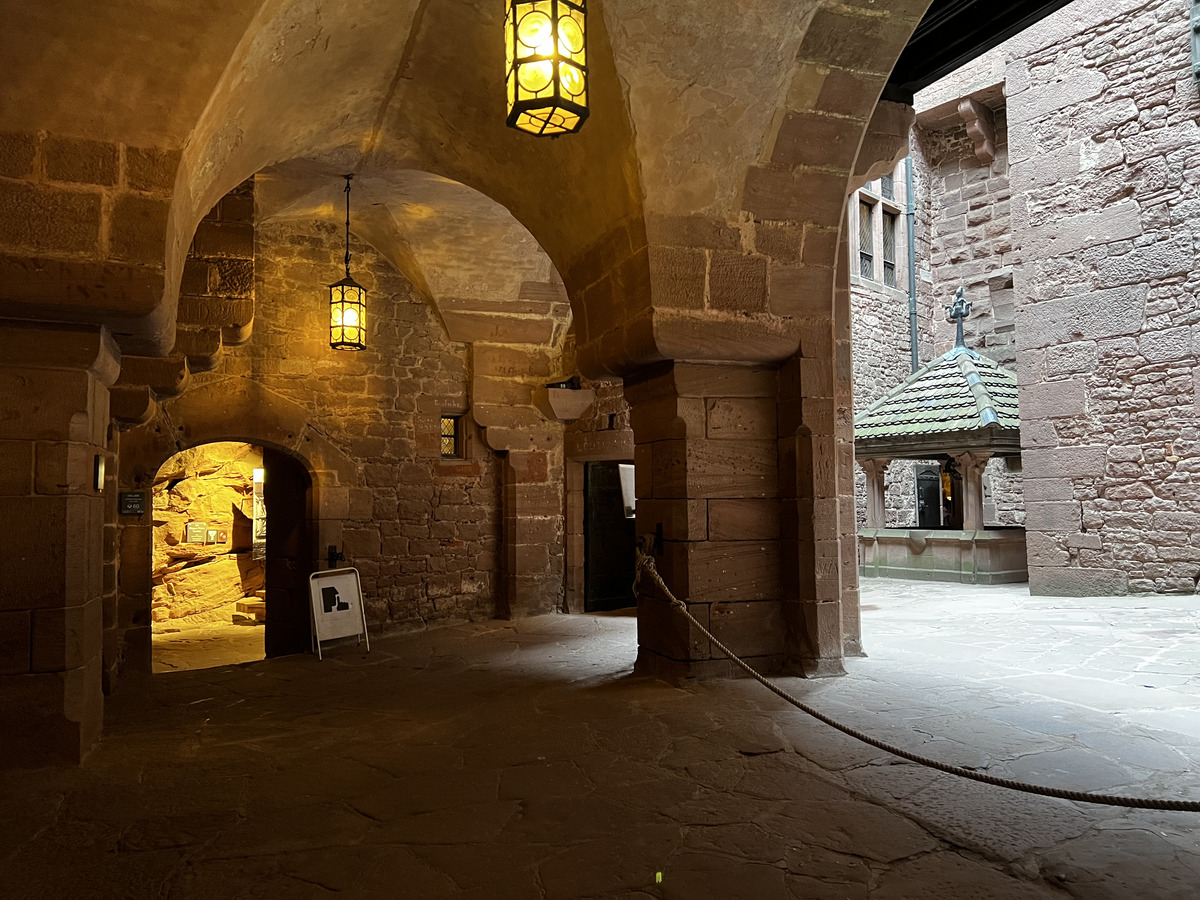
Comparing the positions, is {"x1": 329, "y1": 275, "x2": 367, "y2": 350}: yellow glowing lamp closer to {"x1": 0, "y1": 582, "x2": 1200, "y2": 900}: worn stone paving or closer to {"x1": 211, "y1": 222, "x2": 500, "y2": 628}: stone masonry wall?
{"x1": 211, "y1": 222, "x2": 500, "y2": 628}: stone masonry wall

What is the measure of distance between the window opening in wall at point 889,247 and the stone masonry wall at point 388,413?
29.5 feet

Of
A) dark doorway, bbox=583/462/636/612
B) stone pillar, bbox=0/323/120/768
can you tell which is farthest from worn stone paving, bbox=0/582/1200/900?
dark doorway, bbox=583/462/636/612

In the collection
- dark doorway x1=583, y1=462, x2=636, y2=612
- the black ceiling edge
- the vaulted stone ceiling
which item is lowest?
dark doorway x1=583, y1=462, x2=636, y2=612

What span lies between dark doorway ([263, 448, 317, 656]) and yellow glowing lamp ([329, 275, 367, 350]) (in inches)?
57.8

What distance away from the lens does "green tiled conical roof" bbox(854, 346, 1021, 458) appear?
974cm

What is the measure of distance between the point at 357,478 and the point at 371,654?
1.85 metres

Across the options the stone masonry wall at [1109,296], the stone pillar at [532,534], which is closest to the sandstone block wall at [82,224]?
the stone pillar at [532,534]

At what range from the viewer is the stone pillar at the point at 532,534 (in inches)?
329

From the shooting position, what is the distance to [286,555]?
8.11 metres

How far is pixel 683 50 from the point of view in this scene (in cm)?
410

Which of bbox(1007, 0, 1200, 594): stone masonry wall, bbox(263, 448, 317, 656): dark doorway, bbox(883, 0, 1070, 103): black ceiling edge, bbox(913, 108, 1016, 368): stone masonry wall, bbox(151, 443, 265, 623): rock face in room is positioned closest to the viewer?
bbox(883, 0, 1070, 103): black ceiling edge

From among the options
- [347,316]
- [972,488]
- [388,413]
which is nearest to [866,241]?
[972,488]

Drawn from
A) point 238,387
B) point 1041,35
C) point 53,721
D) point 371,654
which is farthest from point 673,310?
point 1041,35

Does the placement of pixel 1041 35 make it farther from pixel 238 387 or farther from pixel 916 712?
pixel 238 387
